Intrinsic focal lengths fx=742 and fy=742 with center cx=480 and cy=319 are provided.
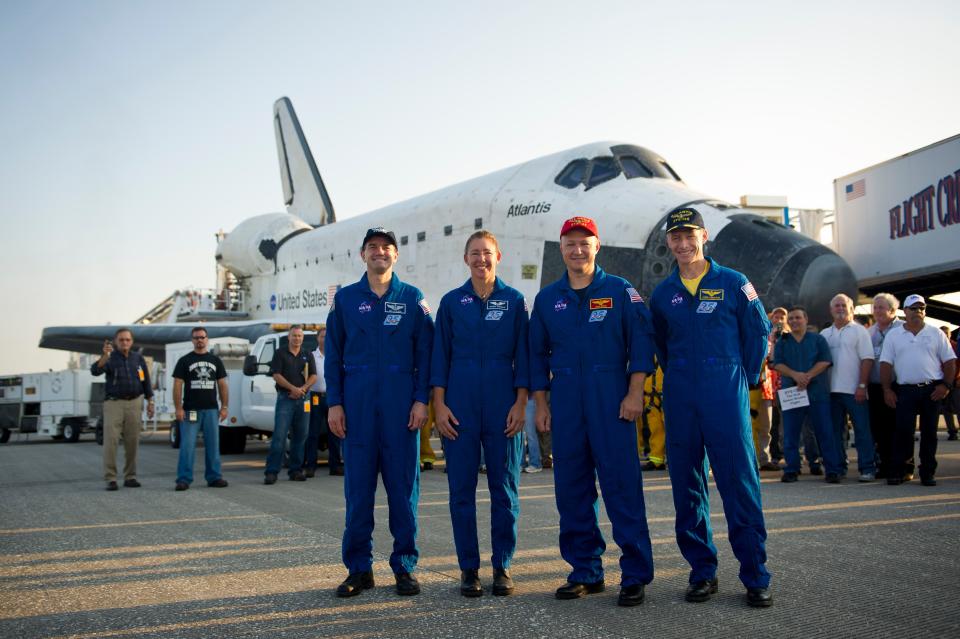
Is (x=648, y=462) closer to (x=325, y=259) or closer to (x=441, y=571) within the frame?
(x=441, y=571)

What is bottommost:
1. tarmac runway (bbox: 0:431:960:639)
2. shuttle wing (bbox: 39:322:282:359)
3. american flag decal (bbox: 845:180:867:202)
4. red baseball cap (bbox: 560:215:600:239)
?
tarmac runway (bbox: 0:431:960:639)

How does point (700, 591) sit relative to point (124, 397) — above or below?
below

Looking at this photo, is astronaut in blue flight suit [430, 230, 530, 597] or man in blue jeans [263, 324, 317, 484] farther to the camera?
man in blue jeans [263, 324, 317, 484]

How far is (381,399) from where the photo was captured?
391 centimetres

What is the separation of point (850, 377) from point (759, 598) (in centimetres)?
497

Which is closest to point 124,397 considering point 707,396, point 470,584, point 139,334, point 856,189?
point 470,584

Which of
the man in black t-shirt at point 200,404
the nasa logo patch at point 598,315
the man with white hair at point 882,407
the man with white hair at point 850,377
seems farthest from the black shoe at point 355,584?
the man with white hair at point 882,407

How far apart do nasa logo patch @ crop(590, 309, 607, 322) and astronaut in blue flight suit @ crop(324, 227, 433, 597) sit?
911 millimetres

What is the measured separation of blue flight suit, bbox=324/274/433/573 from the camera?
390 centimetres

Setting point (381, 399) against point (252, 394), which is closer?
point (381, 399)

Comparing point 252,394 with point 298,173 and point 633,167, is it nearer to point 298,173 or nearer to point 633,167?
point 633,167

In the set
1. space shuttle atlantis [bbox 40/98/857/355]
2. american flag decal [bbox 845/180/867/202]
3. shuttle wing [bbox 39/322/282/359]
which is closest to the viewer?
space shuttle atlantis [bbox 40/98/857/355]

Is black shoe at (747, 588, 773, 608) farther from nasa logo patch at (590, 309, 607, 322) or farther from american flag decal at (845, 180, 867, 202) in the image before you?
american flag decal at (845, 180, 867, 202)

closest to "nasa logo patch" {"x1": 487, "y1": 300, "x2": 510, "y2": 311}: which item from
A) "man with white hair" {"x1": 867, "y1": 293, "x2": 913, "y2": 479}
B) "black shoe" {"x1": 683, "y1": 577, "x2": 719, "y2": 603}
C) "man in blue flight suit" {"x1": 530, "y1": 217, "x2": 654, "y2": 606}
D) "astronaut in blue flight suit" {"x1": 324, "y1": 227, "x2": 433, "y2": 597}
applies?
"man in blue flight suit" {"x1": 530, "y1": 217, "x2": 654, "y2": 606}
